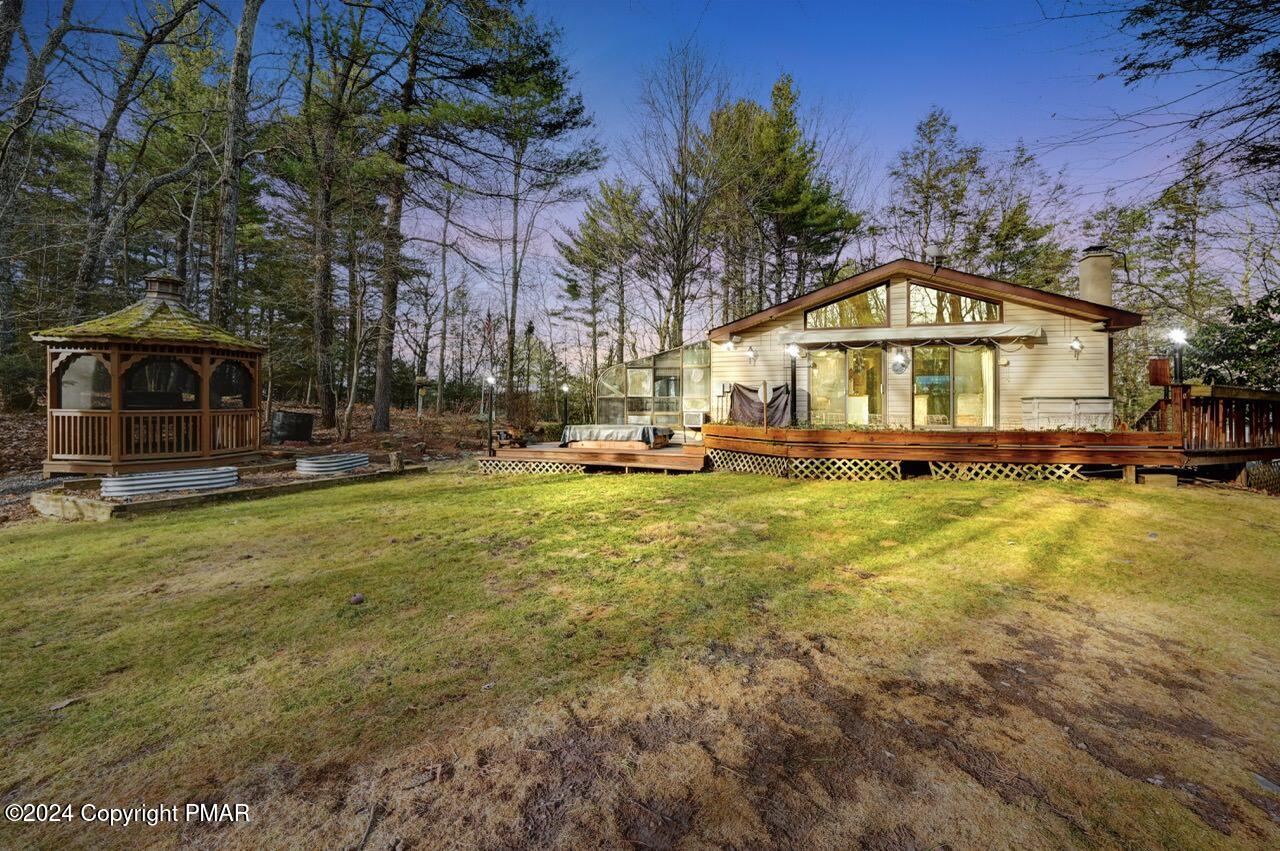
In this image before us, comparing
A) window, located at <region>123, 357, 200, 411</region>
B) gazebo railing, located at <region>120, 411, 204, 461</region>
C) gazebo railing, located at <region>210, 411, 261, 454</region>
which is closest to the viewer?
gazebo railing, located at <region>120, 411, 204, 461</region>

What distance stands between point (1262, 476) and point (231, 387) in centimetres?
2771

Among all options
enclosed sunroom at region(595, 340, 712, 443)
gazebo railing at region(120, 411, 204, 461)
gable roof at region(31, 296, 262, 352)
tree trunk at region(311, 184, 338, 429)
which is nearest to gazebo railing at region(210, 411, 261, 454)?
gazebo railing at region(120, 411, 204, 461)

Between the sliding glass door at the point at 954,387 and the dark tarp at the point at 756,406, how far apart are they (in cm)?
308

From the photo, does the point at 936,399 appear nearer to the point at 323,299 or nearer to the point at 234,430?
the point at 234,430

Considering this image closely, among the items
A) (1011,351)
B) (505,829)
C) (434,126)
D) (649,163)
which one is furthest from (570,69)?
(505,829)

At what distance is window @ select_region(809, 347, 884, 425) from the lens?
40.2 feet

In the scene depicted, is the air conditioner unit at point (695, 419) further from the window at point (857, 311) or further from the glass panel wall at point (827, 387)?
the window at point (857, 311)

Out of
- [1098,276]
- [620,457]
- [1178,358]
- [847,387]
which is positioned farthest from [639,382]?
[1178,358]

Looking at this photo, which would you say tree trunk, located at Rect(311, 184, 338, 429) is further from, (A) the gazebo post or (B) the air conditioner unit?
(B) the air conditioner unit

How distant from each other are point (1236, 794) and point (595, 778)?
2.59m

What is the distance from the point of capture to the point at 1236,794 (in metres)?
1.94

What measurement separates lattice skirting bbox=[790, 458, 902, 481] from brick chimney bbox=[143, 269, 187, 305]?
14.0 metres

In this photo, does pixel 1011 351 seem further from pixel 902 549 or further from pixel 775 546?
pixel 775 546

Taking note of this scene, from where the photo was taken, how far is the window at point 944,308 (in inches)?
448
